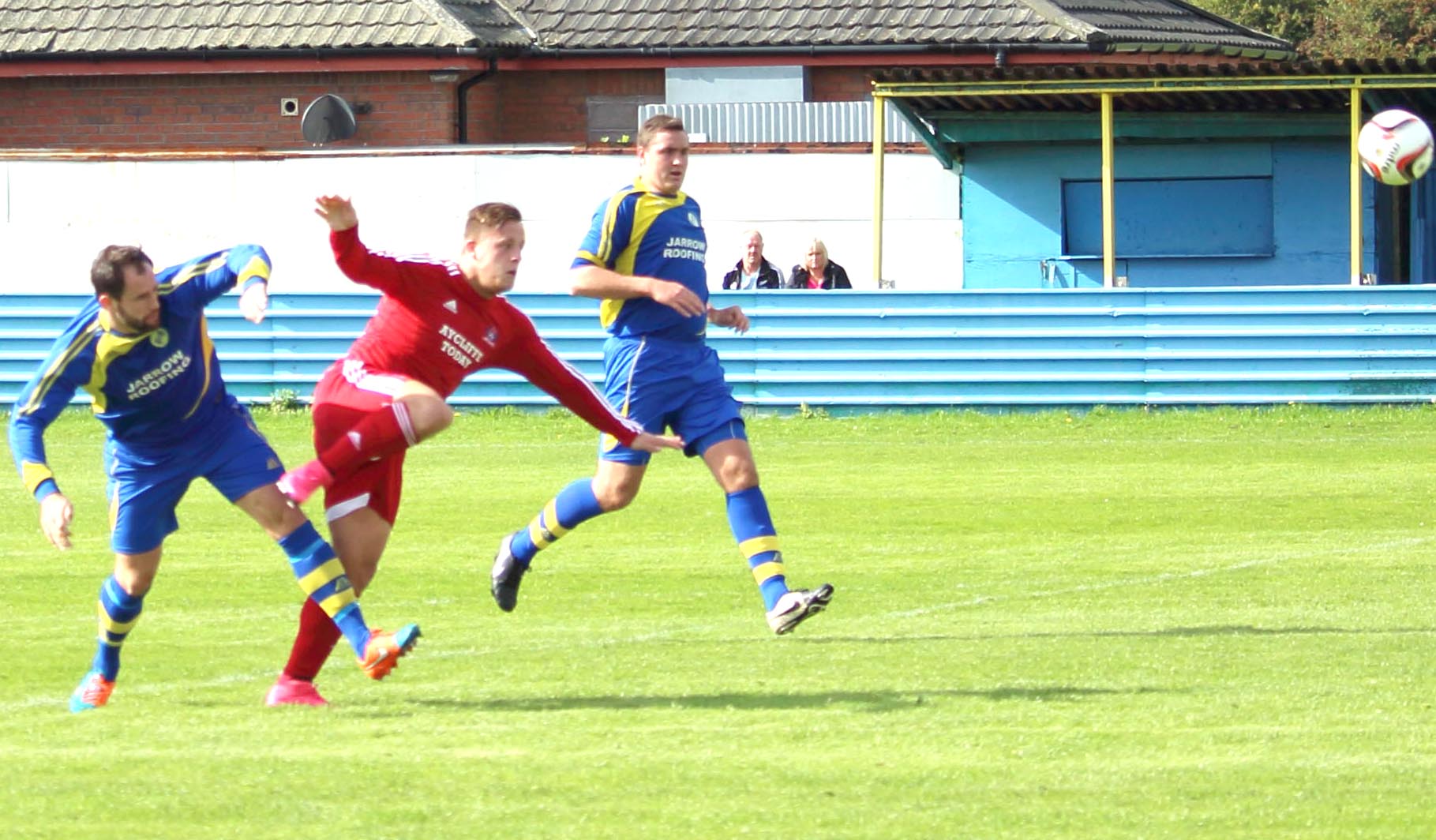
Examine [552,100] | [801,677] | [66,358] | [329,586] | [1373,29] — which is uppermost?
[1373,29]

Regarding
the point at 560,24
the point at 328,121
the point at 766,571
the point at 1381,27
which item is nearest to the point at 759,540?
the point at 766,571

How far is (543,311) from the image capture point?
801 inches

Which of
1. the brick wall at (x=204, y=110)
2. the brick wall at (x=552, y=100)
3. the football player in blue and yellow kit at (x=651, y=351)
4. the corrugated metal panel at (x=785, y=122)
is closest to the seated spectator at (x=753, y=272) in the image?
the corrugated metal panel at (x=785, y=122)

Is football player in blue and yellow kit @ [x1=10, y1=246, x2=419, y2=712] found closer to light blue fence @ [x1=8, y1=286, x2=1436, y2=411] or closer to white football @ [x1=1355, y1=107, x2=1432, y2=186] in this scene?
light blue fence @ [x1=8, y1=286, x2=1436, y2=411]

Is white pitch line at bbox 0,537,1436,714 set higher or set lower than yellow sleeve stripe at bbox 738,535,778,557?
lower

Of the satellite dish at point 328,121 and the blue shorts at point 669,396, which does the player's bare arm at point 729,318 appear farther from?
the satellite dish at point 328,121

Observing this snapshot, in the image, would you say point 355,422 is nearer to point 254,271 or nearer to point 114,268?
point 254,271

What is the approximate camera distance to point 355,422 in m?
7.35

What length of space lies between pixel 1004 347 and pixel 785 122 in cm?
835

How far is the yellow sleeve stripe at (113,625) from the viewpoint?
24.5 ft

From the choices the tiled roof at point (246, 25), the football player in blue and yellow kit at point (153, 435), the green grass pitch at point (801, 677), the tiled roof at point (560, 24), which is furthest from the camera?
the tiled roof at point (246, 25)

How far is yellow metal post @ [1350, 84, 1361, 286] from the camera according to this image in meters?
20.2

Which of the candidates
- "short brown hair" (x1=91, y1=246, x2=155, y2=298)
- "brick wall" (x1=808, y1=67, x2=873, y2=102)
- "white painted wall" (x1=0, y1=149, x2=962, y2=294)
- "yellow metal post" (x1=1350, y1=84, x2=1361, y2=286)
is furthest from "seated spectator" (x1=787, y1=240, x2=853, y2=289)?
"short brown hair" (x1=91, y1=246, x2=155, y2=298)

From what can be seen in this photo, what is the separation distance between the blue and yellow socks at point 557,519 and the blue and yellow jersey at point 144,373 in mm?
2120
